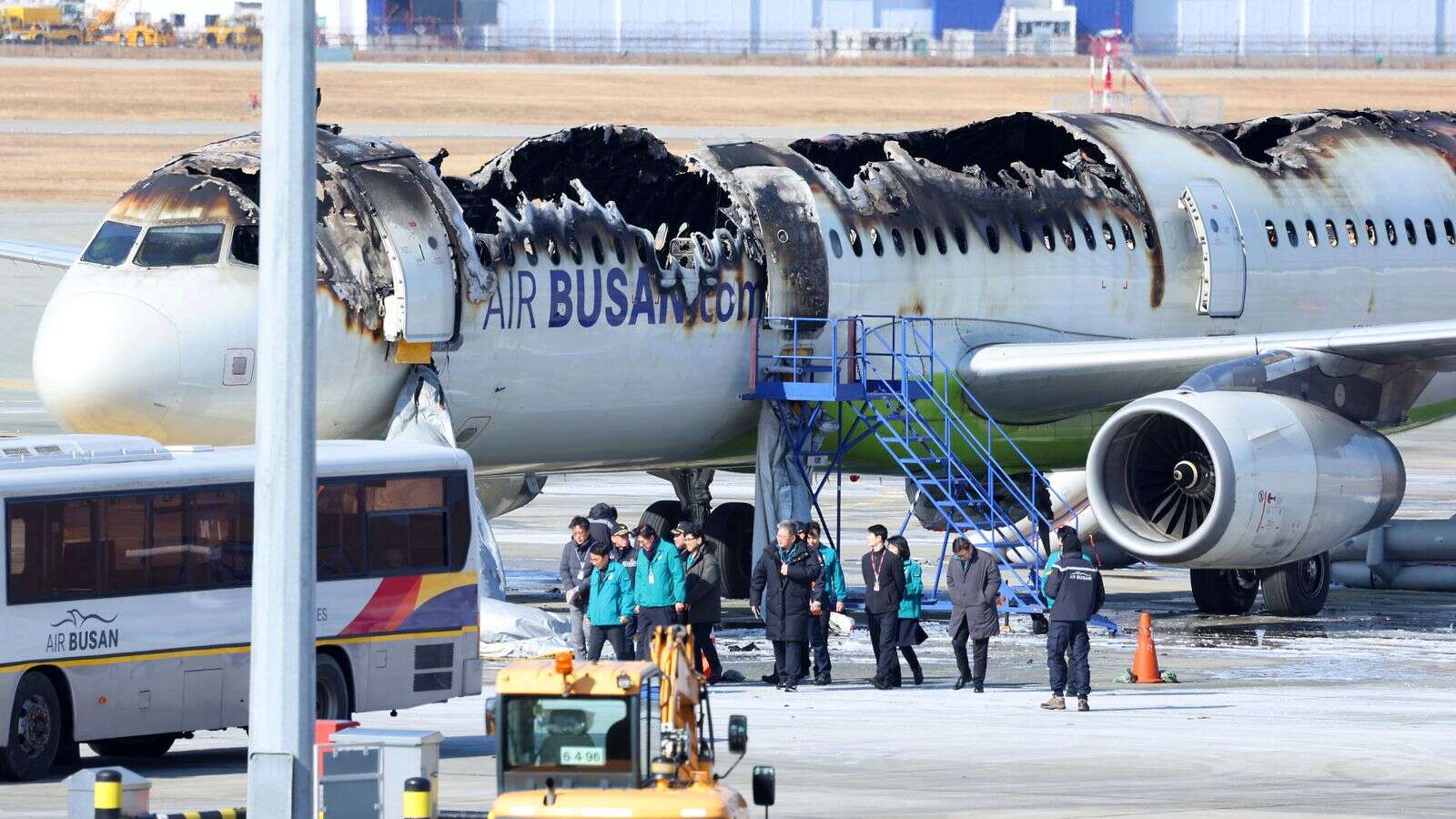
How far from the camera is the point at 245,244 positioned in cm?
2334

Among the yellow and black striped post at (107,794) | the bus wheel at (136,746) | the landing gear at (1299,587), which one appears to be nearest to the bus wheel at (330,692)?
the bus wheel at (136,746)

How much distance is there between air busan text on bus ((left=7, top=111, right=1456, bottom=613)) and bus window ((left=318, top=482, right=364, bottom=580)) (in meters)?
3.69

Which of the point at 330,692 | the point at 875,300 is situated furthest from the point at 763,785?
the point at 875,300

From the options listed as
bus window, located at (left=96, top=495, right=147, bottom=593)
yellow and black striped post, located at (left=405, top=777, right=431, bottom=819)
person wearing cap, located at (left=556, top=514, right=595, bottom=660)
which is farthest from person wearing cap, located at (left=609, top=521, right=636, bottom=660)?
yellow and black striped post, located at (left=405, top=777, right=431, bottom=819)

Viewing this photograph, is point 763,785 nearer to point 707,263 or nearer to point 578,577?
point 578,577

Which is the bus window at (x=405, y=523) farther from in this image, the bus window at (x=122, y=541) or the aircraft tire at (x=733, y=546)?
the aircraft tire at (x=733, y=546)

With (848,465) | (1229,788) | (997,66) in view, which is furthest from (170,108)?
(1229,788)

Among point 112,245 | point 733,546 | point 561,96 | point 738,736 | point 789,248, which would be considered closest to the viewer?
point 738,736

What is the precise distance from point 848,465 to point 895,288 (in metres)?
2.13

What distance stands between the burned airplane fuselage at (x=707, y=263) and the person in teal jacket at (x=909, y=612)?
436 cm

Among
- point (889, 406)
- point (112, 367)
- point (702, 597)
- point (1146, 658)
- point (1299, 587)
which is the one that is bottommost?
point (1299, 587)

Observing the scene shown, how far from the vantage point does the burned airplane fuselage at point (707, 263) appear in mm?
23250

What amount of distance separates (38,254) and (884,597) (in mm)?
12985

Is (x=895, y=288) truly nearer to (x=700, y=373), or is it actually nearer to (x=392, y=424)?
(x=700, y=373)
